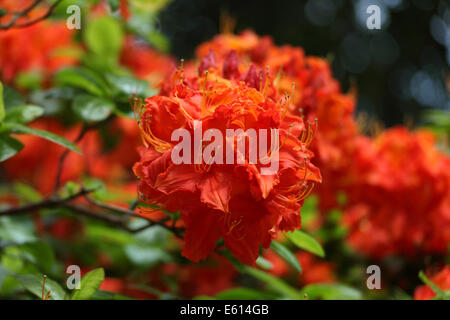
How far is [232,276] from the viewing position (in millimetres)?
1716

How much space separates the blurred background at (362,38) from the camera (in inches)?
112

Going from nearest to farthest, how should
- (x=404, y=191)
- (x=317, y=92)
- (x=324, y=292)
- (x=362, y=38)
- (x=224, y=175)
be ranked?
(x=224, y=175), (x=324, y=292), (x=317, y=92), (x=404, y=191), (x=362, y=38)

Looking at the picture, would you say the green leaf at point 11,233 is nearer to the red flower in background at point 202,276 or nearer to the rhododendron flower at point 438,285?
the red flower in background at point 202,276

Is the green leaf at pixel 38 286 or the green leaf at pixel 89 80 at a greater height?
the green leaf at pixel 89 80

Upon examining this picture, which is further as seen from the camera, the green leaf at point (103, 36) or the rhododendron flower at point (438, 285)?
the green leaf at point (103, 36)

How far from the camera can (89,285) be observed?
0.85 m

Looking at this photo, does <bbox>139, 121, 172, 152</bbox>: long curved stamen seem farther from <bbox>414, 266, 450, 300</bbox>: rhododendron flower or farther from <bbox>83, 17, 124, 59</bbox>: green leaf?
<bbox>83, 17, 124, 59</bbox>: green leaf

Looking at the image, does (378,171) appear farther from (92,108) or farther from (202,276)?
(92,108)

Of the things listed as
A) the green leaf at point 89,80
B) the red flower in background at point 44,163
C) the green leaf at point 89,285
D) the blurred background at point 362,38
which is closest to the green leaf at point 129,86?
the green leaf at point 89,80

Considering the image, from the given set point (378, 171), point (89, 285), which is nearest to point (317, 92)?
point (378, 171)

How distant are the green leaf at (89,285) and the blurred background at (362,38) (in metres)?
2.19

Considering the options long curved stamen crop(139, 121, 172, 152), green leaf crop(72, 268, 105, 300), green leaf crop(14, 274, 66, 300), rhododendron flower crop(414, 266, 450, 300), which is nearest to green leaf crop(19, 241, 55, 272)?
green leaf crop(14, 274, 66, 300)

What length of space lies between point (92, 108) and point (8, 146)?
0.66 ft
